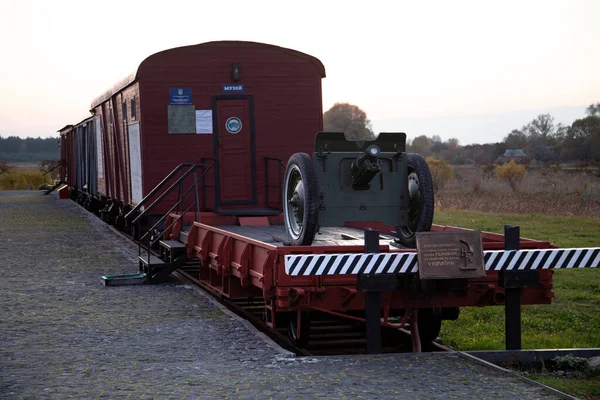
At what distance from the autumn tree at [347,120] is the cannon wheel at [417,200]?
5658cm

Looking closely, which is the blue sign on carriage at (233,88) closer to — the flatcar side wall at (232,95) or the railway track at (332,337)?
the flatcar side wall at (232,95)

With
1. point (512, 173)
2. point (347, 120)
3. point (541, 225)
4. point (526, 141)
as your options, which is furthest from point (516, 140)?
point (541, 225)

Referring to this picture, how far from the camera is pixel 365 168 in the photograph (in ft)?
28.9

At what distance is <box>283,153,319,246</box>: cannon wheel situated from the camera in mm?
8586

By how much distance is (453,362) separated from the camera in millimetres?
7406

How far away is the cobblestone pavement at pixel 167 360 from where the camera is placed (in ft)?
21.3

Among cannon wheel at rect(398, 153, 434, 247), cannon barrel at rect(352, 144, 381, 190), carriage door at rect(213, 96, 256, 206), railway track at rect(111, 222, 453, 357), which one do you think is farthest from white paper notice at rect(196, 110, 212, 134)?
cannon barrel at rect(352, 144, 381, 190)

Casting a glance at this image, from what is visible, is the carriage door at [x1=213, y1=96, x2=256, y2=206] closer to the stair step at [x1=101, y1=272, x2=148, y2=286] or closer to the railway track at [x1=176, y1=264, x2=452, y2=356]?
the stair step at [x1=101, y1=272, x2=148, y2=286]

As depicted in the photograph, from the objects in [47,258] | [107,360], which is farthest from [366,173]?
[47,258]

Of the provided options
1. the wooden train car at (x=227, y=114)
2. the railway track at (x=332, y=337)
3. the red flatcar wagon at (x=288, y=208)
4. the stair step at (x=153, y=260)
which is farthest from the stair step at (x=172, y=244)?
the wooden train car at (x=227, y=114)

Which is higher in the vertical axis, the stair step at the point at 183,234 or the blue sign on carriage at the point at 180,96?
the blue sign on carriage at the point at 180,96

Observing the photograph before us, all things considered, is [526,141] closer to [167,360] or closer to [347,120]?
[347,120]

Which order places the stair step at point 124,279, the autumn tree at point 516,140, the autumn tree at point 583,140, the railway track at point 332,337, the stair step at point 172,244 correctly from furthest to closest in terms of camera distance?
the autumn tree at point 516,140
the autumn tree at point 583,140
the stair step at point 172,244
the stair step at point 124,279
the railway track at point 332,337

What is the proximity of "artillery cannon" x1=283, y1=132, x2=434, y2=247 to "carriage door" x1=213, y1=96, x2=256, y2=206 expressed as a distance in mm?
5954
